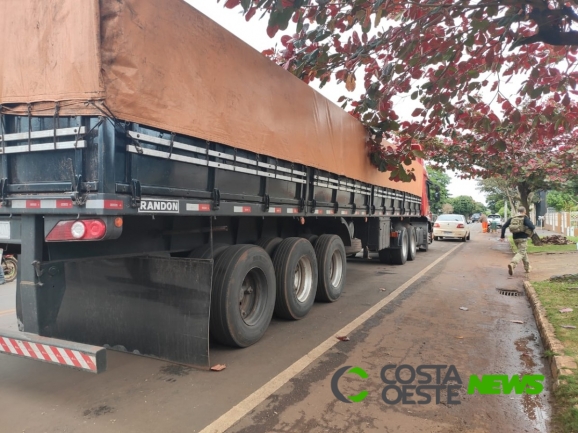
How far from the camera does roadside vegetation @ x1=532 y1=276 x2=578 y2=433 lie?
3057 millimetres

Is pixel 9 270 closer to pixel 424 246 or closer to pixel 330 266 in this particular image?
pixel 330 266

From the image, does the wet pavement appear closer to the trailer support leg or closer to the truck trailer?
the truck trailer

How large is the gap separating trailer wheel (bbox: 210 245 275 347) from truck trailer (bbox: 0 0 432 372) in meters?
0.02

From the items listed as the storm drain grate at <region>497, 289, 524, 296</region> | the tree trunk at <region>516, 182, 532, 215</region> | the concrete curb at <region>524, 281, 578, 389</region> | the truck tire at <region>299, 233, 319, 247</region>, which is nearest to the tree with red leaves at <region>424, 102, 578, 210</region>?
the tree trunk at <region>516, 182, 532, 215</region>

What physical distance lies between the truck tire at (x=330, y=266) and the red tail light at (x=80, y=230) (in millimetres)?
4187

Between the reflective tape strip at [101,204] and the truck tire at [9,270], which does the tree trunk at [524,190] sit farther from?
the reflective tape strip at [101,204]

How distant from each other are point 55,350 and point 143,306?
1092 mm

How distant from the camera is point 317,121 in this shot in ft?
19.9

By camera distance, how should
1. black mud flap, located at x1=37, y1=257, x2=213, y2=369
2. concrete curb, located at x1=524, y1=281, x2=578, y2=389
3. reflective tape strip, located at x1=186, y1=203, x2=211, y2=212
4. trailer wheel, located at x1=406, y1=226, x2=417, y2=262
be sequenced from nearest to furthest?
reflective tape strip, located at x1=186, y1=203, x2=211, y2=212, concrete curb, located at x1=524, y1=281, x2=578, y2=389, black mud flap, located at x1=37, y1=257, x2=213, y2=369, trailer wheel, located at x1=406, y1=226, x2=417, y2=262

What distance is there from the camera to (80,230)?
9.73ft

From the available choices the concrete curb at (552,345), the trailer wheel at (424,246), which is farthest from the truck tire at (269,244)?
the trailer wheel at (424,246)

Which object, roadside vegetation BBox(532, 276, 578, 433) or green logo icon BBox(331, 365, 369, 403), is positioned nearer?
roadside vegetation BBox(532, 276, 578, 433)

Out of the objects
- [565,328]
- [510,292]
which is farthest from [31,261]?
[510,292]

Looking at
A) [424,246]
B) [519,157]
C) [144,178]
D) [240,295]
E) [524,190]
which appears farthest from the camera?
[524,190]
